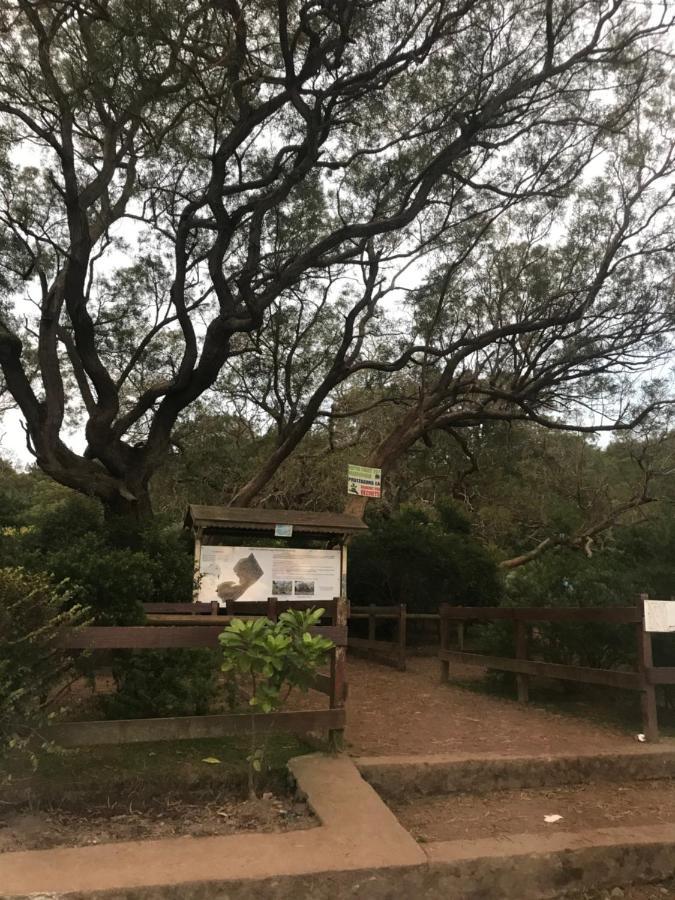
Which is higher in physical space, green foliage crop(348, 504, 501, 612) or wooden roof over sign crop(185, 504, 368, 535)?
wooden roof over sign crop(185, 504, 368, 535)

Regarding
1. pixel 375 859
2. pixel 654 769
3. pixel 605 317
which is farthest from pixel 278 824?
pixel 605 317

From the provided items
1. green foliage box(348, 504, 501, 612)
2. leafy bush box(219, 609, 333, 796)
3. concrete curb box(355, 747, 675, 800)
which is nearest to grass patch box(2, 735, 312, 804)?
leafy bush box(219, 609, 333, 796)

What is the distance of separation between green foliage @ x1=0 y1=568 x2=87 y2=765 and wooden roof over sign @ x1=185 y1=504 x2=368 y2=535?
6.31 meters

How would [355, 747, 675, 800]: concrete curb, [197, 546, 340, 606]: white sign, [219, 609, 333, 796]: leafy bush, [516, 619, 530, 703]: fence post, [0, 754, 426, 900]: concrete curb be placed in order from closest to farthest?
1. [0, 754, 426, 900]: concrete curb
2. [219, 609, 333, 796]: leafy bush
3. [355, 747, 675, 800]: concrete curb
4. [516, 619, 530, 703]: fence post
5. [197, 546, 340, 606]: white sign

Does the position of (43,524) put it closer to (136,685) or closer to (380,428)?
(136,685)

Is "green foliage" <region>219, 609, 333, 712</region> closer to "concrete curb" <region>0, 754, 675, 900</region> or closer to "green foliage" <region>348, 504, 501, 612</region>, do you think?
"concrete curb" <region>0, 754, 675, 900</region>

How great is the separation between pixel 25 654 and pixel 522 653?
5424 mm

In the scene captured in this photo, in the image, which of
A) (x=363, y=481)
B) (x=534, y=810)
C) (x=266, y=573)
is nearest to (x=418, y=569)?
(x=363, y=481)

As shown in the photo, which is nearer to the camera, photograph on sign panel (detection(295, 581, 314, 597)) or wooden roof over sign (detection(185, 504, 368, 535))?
wooden roof over sign (detection(185, 504, 368, 535))

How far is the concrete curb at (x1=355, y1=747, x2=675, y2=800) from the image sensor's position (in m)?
4.90

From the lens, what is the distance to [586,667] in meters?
7.34

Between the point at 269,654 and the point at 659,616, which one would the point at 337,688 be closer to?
the point at 269,654

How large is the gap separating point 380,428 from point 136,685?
1437 centimetres

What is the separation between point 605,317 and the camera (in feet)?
46.8
